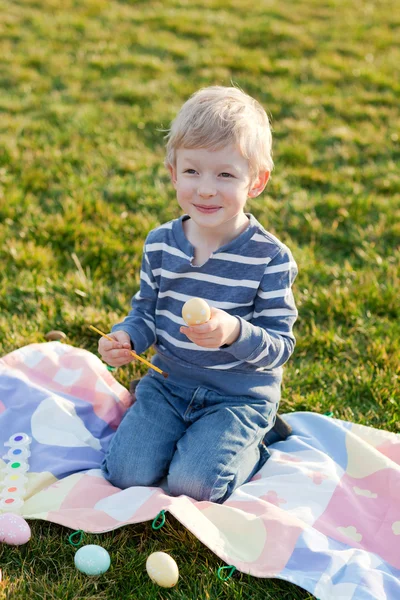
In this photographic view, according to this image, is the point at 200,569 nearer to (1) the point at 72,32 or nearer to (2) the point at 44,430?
(2) the point at 44,430

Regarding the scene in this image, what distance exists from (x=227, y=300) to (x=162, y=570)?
816 millimetres

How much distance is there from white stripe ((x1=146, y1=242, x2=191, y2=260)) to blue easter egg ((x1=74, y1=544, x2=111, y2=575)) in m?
0.91

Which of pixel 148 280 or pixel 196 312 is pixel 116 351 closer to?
pixel 148 280

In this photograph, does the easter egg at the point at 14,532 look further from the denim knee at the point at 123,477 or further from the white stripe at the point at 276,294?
the white stripe at the point at 276,294

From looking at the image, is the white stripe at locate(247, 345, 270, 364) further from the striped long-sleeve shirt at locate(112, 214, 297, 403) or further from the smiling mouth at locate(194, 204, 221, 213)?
the smiling mouth at locate(194, 204, 221, 213)

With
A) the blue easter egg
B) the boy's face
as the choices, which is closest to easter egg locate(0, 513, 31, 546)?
the blue easter egg

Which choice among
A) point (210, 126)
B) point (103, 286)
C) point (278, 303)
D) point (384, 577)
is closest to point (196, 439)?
point (278, 303)

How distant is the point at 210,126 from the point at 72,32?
460cm

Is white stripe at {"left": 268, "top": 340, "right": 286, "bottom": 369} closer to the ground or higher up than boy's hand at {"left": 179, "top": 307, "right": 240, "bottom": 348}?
closer to the ground

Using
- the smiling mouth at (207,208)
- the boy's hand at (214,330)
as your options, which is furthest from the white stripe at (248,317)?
the smiling mouth at (207,208)

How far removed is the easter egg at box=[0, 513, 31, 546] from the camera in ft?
6.15

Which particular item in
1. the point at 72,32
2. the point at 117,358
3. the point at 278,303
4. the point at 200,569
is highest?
the point at 72,32

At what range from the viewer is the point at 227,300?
220 cm

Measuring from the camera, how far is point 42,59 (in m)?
5.51
